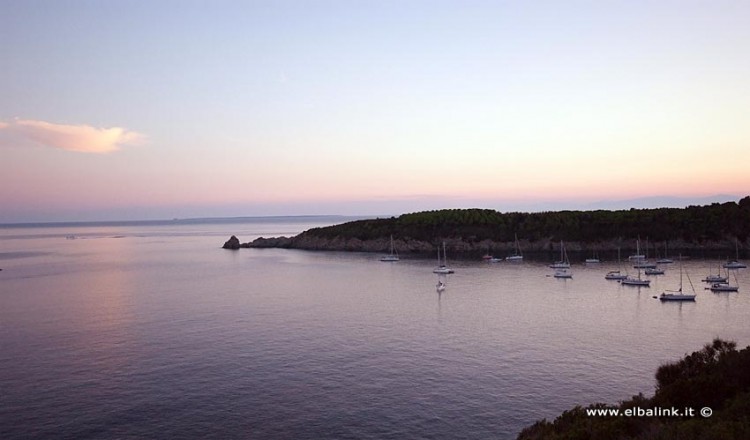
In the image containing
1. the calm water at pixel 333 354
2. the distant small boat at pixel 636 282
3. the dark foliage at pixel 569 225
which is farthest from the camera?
the dark foliage at pixel 569 225

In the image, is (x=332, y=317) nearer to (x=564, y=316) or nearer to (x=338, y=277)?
(x=564, y=316)

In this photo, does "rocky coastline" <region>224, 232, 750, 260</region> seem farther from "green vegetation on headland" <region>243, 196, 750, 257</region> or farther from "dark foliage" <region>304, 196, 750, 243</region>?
"dark foliage" <region>304, 196, 750, 243</region>

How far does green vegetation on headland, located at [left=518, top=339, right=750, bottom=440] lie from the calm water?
21.9 feet

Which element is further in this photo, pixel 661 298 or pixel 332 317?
pixel 661 298

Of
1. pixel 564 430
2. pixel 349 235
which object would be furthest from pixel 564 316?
pixel 349 235

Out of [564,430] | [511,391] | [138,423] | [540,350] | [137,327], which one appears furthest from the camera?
[137,327]

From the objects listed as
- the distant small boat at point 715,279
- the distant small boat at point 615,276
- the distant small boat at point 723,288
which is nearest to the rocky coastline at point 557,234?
the distant small boat at point 615,276

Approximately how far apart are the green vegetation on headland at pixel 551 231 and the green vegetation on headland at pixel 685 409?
110992mm

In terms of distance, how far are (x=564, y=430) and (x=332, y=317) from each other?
40651 millimetres

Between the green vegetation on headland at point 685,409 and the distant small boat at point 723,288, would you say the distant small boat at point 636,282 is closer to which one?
the distant small boat at point 723,288

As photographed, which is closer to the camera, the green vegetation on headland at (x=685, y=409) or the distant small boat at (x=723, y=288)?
the green vegetation on headland at (x=685, y=409)

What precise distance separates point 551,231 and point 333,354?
116299 millimetres

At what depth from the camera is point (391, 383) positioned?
3628 cm

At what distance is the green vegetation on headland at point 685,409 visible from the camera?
636 inches
